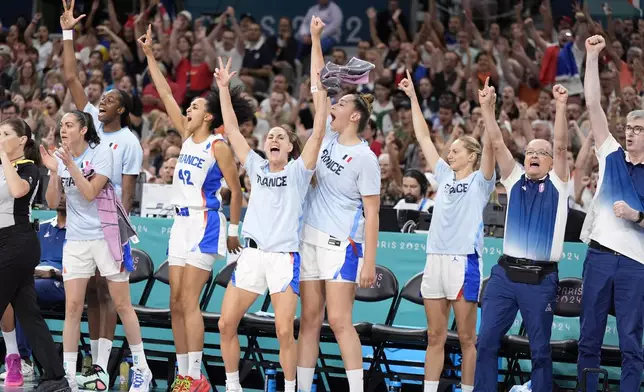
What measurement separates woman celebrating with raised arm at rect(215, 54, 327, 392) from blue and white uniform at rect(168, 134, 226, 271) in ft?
1.93

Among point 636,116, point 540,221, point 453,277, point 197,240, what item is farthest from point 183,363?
point 636,116

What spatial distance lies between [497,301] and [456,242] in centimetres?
56

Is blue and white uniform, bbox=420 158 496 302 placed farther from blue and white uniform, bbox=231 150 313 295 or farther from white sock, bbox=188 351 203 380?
white sock, bbox=188 351 203 380

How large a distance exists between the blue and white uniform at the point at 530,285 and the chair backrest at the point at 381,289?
1343 mm

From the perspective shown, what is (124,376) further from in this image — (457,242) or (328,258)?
(457,242)

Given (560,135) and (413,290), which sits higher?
(560,135)

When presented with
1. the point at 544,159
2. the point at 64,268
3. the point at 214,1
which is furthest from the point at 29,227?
the point at 214,1

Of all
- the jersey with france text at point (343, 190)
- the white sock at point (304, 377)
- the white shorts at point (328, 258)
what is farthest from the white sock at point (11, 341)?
the jersey with france text at point (343, 190)

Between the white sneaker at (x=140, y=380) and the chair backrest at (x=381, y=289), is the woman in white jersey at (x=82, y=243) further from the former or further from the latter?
the chair backrest at (x=381, y=289)

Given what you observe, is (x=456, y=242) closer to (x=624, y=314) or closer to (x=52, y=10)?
(x=624, y=314)

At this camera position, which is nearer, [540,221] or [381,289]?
[540,221]

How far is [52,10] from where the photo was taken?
19.1 meters

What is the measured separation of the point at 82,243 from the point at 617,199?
403cm

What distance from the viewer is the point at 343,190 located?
794cm
